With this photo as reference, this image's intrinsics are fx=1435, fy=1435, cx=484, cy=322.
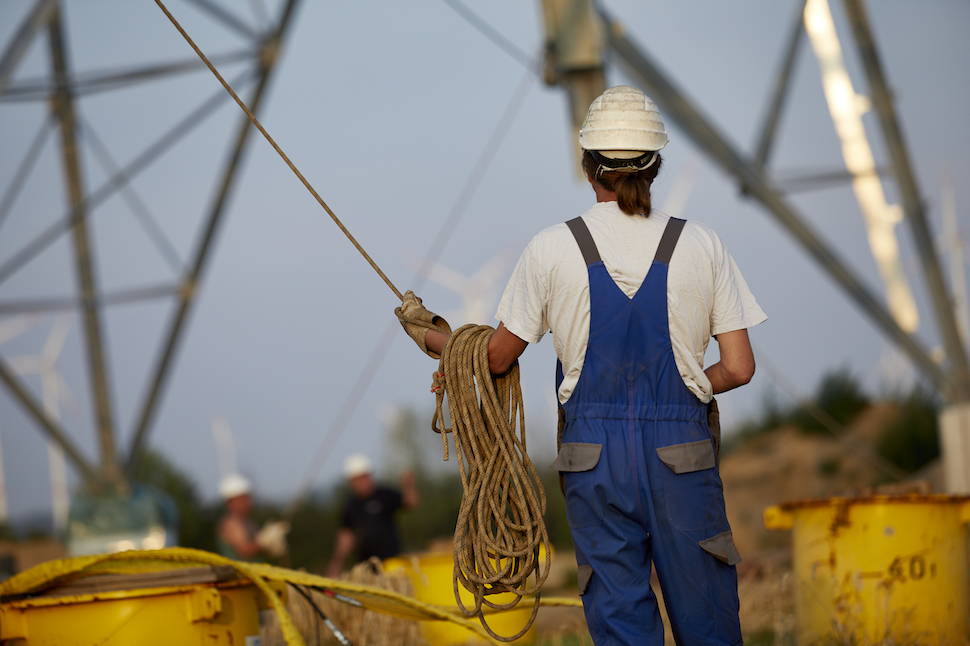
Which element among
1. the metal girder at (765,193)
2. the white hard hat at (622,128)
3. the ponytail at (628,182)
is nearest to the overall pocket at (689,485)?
the ponytail at (628,182)

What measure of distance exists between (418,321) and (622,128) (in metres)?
0.99

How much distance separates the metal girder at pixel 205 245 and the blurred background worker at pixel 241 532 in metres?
1.82

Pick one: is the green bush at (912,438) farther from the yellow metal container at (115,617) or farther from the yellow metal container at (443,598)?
the yellow metal container at (115,617)

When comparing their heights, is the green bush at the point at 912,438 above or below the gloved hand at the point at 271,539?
above

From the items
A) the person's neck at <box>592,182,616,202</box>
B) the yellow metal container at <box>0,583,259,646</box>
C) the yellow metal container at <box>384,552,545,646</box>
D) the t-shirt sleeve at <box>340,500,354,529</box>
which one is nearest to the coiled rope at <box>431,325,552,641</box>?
the person's neck at <box>592,182,616,202</box>

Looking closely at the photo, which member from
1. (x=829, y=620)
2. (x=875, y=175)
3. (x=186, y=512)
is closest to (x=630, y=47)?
(x=875, y=175)

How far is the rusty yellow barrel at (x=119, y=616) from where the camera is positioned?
535 cm

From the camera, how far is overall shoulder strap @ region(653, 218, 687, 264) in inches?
176

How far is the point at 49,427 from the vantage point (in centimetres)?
1403

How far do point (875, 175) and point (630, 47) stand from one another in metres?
2.47

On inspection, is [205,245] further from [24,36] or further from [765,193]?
[765,193]

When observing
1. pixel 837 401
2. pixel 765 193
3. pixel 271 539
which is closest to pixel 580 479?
pixel 765 193

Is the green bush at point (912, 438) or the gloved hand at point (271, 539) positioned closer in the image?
the gloved hand at point (271, 539)

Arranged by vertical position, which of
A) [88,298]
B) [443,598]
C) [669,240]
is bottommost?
[443,598]
